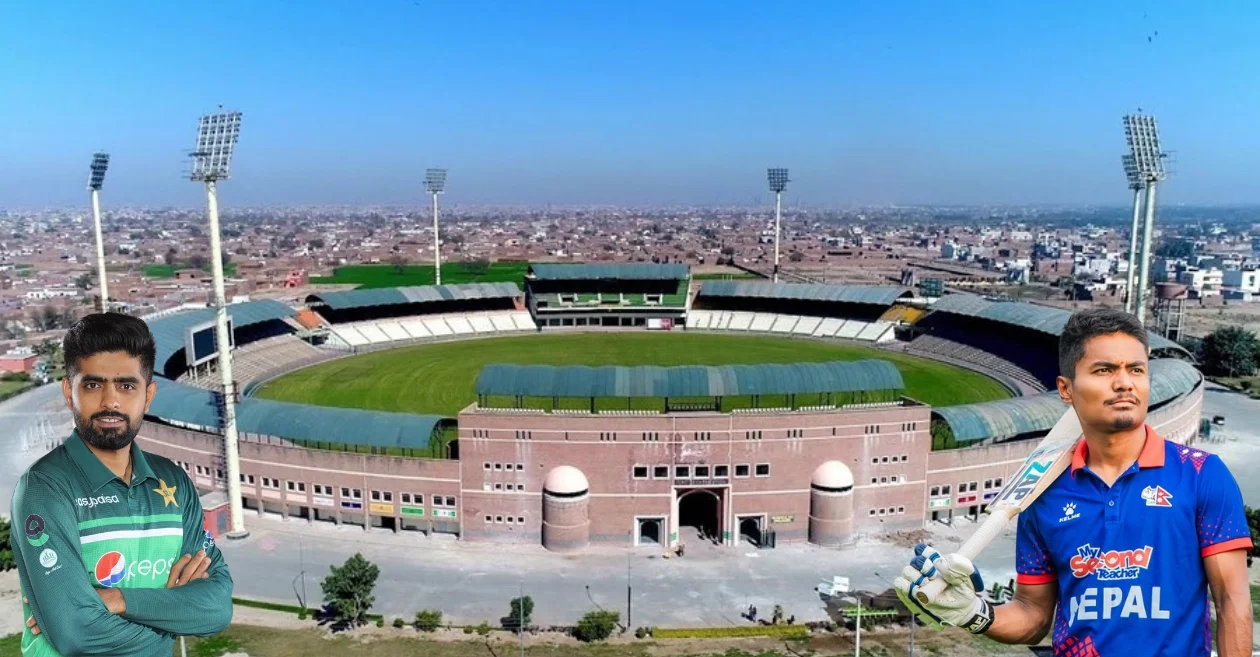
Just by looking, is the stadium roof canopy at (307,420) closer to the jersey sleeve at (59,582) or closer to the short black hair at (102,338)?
the short black hair at (102,338)

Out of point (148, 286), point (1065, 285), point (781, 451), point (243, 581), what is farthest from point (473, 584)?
point (1065, 285)

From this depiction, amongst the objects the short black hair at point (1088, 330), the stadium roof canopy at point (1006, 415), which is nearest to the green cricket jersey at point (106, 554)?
the short black hair at point (1088, 330)

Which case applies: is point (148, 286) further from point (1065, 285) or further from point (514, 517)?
point (1065, 285)

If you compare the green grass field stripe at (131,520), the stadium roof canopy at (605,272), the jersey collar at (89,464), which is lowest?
the stadium roof canopy at (605,272)

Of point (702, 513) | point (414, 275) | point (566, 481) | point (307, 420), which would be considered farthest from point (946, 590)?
point (414, 275)

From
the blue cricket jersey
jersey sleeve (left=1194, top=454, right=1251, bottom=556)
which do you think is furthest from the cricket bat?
jersey sleeve (left=1194, top=454, right=1251, bottom=556)

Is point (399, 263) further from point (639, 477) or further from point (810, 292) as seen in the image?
point (639, 477)
